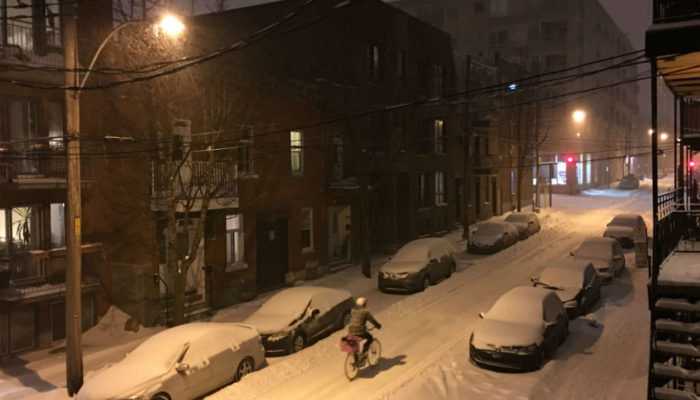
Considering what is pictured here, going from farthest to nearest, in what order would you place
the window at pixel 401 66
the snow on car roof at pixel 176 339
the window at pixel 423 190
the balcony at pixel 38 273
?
1. the window at pixel 423 190
2. the window at pixel 401 66
3. the balcony at pixel 38 273
4. the snow on car roof at pixel 176 339

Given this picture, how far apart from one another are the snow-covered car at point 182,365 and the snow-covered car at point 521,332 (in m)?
5.33

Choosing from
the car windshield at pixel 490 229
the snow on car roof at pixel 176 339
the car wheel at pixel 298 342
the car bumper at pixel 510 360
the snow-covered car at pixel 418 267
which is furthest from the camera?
the car windshield at pixel 490 229

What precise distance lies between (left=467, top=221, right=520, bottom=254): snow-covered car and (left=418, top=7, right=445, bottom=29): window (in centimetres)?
4726

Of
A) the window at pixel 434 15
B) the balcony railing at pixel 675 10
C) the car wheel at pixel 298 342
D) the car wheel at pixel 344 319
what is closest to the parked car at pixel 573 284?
the car wheel at pixel 344 319

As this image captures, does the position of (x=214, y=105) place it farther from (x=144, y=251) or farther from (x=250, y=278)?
(x=250, y=278)

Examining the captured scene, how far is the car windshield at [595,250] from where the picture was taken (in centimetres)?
2239

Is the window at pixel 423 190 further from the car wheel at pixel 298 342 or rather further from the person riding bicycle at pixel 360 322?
the person riding bicycle at pixel 360 322

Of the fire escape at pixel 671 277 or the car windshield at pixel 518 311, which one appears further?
the car windshield at pixel 518 311

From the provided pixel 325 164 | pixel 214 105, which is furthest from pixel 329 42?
pixel 214 105

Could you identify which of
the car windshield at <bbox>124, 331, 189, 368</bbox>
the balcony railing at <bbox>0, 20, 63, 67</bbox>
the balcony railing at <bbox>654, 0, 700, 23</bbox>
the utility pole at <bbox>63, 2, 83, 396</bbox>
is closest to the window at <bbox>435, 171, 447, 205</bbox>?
the balcony railing at <bbox>0, 20, 63, 67</bbox>

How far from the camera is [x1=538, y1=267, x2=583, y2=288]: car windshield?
17572 millimetres

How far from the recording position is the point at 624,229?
29.1 m

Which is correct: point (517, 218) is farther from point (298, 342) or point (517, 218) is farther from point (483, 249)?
point (298, 342)

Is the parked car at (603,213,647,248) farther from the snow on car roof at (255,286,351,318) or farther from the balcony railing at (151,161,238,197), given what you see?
the balcony railing at (151,161,238,197)
